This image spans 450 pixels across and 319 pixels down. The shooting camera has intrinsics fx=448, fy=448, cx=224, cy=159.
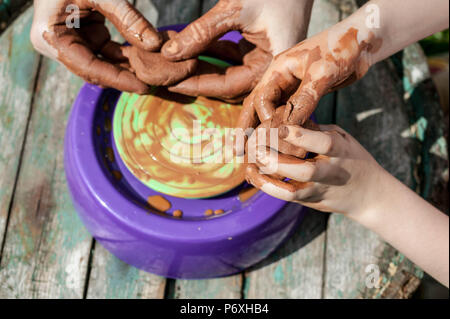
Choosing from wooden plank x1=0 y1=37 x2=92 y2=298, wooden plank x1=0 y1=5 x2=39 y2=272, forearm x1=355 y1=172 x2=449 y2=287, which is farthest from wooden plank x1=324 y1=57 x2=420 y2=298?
wooden plank x1=0 y1=5 x2=39 y2=272

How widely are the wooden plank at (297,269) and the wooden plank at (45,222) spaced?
2.09 ft

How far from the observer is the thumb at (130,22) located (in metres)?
1.32

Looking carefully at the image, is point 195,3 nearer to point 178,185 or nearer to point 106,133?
point 106,133

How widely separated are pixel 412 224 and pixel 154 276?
2.93 feet

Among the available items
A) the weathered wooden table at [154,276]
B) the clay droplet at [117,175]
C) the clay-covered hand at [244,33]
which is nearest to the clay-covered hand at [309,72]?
the clay-covered hand at [244,33]

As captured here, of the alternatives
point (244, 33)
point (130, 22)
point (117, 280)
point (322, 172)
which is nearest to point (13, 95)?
point (130, 22)

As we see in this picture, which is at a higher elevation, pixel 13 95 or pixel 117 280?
pixel 13 95

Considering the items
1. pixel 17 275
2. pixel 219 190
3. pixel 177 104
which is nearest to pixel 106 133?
pixel 177 104

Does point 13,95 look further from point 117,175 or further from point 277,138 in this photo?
point 277,138

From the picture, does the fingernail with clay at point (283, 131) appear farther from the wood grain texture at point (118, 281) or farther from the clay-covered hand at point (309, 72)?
the wood grain texture at point (118, 281)

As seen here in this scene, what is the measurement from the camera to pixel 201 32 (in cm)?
133

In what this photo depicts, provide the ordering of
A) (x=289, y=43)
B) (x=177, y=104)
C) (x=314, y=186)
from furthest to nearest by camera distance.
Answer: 1. (x=177, y=104)
2. (x=289, y=43)
3. (x=314, y=186)

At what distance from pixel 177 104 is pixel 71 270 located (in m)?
0.70

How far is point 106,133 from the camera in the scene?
5.16ft
